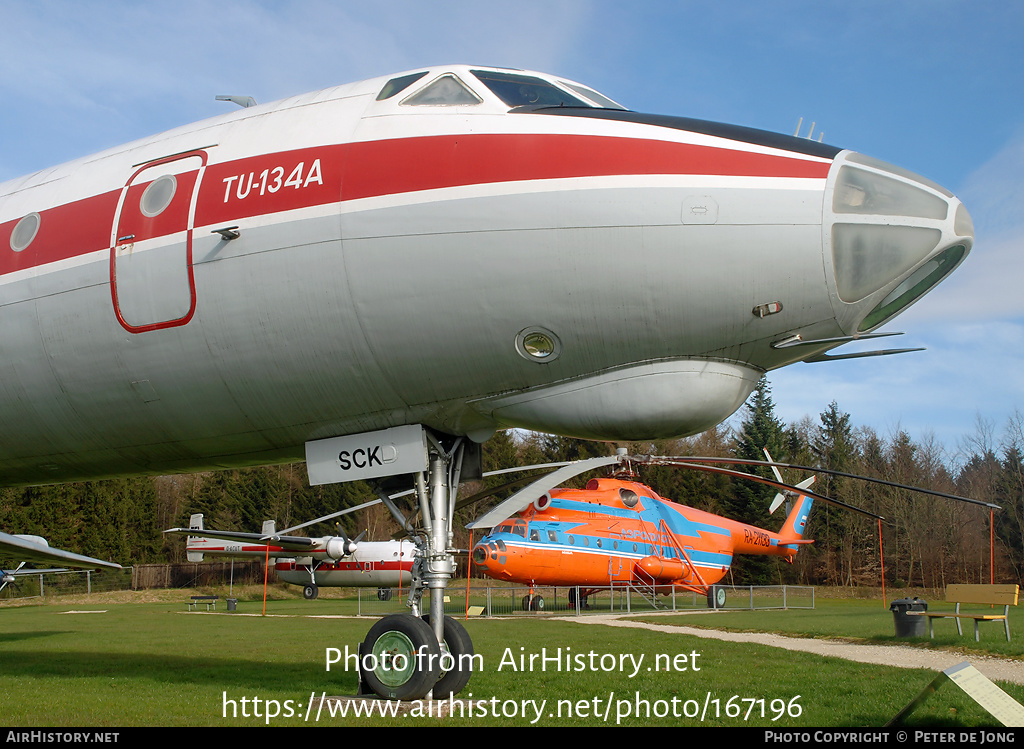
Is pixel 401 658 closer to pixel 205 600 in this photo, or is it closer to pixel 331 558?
pixel 205 600

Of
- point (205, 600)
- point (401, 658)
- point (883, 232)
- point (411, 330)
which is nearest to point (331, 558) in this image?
point (205, 600)

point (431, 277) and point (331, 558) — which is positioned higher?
point (431, 277)

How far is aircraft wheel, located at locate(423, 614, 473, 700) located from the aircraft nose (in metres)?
3.91

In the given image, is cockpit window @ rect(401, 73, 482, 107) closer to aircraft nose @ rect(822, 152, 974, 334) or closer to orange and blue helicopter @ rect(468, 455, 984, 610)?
aircraft nose @ rect(822, 152, 974, 334)

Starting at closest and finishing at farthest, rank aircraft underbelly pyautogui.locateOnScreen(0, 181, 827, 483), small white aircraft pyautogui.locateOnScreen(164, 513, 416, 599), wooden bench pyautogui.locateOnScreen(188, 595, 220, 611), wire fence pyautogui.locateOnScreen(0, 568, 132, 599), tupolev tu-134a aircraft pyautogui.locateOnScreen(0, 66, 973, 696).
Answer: tupolev tu-134a aircraft pyautogui.locateOnScreen(0, 66, 973, 696)
aircraft underbelly pyautogui.locateOnScreen(0, 181, 827, 483)
wooden bench pyautogui.locateOnScreen(188, 595, 220, 611)
small white aircraft pyautogui.locateOnScreen(164, 513, 416, 599)
wire fence pyautogui.locateOnScreen(0, 568, 132, 599)

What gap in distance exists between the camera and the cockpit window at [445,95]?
6.61 m

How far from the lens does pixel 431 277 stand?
602cm

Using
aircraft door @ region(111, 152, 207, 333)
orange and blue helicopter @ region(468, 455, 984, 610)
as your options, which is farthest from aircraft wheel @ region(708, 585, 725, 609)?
aircraft door @ region(111, 152, 207, 333)

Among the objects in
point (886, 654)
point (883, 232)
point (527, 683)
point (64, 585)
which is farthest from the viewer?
point (64, 585)

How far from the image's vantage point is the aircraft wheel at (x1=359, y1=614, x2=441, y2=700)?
644cm

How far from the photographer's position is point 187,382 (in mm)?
6867

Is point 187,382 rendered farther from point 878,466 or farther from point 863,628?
point 878,466

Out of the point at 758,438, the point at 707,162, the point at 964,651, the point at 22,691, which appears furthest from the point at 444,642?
the point at 758,438

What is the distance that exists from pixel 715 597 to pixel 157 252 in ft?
80.8
